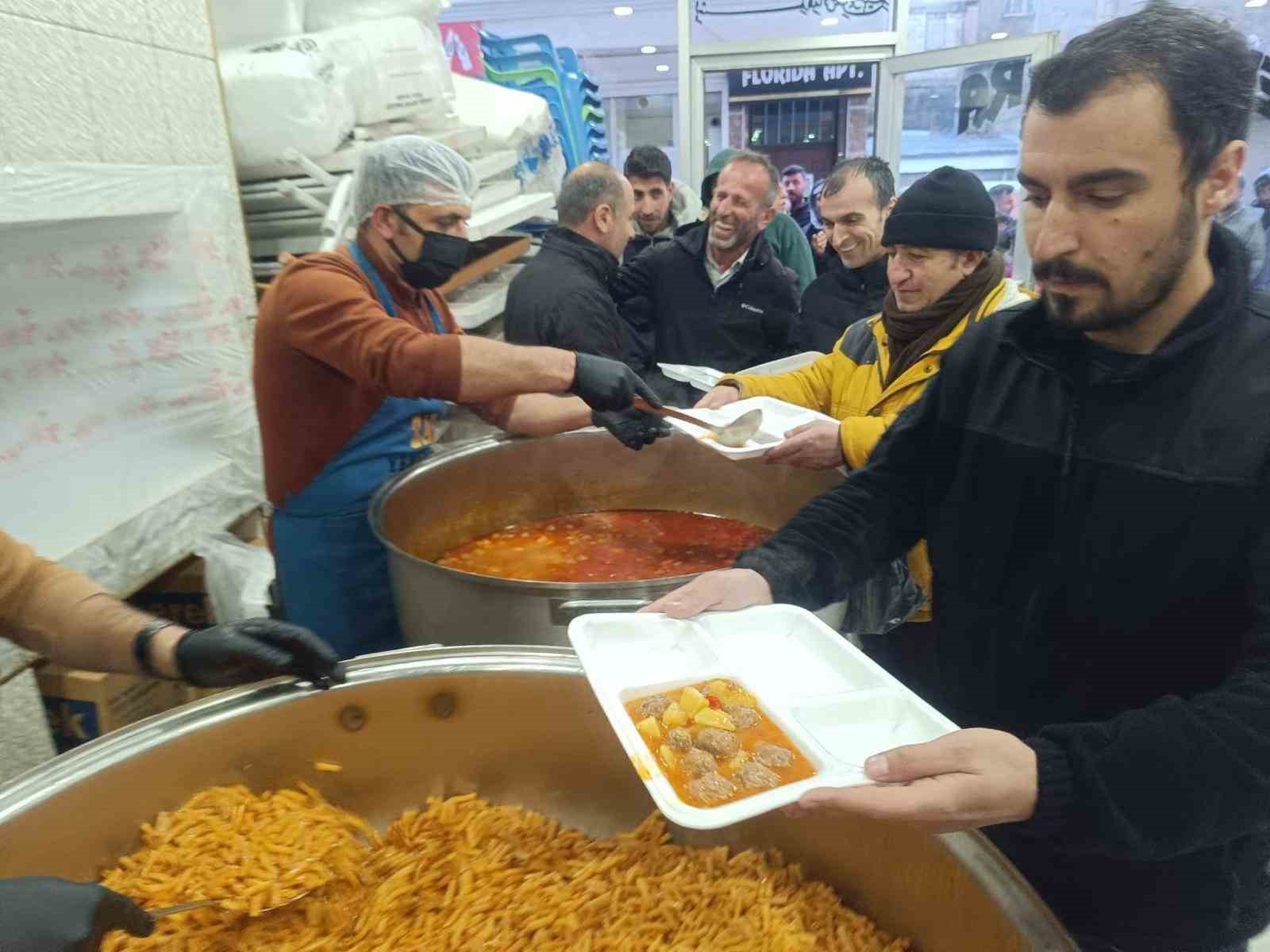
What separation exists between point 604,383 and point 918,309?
2.92 ft

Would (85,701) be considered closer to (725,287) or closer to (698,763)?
(698,763)

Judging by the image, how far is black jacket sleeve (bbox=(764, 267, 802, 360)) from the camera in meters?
3.84

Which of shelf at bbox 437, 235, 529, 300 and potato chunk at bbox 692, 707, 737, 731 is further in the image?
shelf at bbox 437, 235, 529, 300

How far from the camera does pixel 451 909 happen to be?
4.30ft

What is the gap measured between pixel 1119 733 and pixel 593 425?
194 centimetres

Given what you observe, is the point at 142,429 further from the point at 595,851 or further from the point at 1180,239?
the point at 1180,239

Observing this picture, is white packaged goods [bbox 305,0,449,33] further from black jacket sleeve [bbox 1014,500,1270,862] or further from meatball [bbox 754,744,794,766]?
black jacket sleeve [bbox 1014,500,1270,862]

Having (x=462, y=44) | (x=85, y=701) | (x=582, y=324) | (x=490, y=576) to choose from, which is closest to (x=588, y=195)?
(x=582, y=324)

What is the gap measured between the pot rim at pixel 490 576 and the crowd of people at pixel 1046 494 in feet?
0.49

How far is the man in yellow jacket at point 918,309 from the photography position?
7.16 ft

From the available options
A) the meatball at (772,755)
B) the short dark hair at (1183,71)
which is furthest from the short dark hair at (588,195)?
the meatball at (772,755)

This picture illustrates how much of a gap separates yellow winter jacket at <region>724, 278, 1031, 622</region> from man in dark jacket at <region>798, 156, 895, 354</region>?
0.59 meters

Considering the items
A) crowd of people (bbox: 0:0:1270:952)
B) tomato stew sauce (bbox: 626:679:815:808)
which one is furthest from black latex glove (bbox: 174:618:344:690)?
tomato stew sauce (bbox: 626:679:815:808)

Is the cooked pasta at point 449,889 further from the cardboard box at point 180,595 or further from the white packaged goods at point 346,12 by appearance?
the white packaged goods at point 346,12
